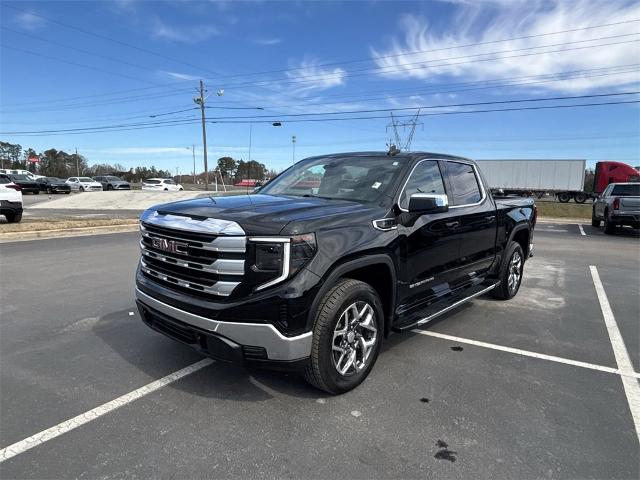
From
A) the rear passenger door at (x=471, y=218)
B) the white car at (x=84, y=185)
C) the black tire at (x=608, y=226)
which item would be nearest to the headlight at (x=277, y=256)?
the rear passenger door at (x=471, y=218)

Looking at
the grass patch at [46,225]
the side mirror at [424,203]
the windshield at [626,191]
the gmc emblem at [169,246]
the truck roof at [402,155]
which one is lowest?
the grass patch at [46,225]

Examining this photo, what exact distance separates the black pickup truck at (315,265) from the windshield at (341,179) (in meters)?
0.02

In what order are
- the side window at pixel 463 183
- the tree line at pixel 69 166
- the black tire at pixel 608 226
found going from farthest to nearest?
the tree line at pixel 69 166, the black tire at pixel 608 226, the side window at pixel 463 183

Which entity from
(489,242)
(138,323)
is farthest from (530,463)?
(138,323)

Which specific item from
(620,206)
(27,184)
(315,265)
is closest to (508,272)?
(315,265)

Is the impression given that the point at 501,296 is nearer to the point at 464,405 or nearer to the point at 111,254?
the point at 464,405

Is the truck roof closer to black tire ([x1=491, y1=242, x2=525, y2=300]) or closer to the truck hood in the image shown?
the truck hood

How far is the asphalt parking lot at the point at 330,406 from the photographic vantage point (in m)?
2.59

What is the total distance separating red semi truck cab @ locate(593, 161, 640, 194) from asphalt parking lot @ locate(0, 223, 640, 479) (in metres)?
37.2

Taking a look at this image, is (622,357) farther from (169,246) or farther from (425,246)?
(169,246)

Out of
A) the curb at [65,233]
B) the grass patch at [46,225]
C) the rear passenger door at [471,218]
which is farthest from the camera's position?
the grass patch at [46,225]

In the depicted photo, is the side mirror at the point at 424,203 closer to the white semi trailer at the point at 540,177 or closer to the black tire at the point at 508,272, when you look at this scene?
the black tire at the point at 508,272

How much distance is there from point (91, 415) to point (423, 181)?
3.37 metres

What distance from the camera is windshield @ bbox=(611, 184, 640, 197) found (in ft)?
53.4
